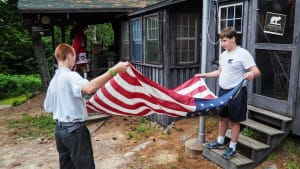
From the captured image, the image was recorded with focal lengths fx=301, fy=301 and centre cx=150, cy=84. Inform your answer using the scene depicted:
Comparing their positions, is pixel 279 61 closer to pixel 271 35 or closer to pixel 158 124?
pixel 271 35

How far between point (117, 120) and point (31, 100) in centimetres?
492

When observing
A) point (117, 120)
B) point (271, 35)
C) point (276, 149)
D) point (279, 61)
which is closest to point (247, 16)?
point (271, 35)

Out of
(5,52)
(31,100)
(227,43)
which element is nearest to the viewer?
(227,43)

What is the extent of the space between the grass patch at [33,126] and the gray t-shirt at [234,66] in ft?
13.8

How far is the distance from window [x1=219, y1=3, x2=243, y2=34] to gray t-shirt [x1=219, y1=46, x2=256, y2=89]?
146cm

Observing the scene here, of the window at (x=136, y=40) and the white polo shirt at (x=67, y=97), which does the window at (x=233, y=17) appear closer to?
the window at (x=136, y=40)

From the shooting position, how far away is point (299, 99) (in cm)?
397

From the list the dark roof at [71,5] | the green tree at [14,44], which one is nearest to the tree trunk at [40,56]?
the green tree at [14,44]

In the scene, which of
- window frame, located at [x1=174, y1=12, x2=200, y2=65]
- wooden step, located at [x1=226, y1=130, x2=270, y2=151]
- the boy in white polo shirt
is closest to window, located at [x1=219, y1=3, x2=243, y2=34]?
window frame, located at [x1=174, y1=12, x2=200, y2=65]

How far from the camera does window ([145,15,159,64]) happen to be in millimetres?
6910

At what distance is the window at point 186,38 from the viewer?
21.4ft

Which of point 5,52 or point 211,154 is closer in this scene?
point 211,154

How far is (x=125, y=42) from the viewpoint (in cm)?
925

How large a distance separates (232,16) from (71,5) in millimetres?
5222
